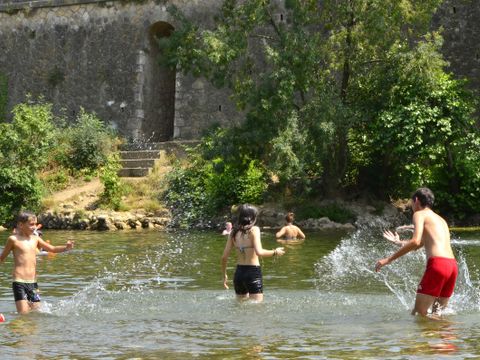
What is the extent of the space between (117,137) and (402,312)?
78.3 feet

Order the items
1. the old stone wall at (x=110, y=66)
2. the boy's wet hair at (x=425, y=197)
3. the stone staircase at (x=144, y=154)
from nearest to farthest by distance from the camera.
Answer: the boy's wet hair at (x=425, y=197) → the stone staircase at (x=144, y=154) → the old stone wall at (x=110, y=66)

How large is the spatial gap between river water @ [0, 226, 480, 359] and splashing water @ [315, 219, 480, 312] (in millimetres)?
26

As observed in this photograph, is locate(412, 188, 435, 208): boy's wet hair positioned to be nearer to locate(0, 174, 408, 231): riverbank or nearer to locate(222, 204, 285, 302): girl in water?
locate(222, 204, 285, 302): girl in water

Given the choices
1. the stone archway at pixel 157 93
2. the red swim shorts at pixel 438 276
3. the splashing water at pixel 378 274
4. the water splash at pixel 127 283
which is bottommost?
the water splash at pixel 127 283

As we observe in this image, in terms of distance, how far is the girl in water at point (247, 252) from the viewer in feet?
37.8

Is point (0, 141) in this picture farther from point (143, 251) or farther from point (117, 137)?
point (143, 251)

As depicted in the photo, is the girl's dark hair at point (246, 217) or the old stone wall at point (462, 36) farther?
the old stone wall at point (462, 36)

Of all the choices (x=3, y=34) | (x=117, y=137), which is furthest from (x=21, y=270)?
(x=3, y=34)

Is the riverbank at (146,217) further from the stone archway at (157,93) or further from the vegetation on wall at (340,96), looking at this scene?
the stone archway at (157,93)

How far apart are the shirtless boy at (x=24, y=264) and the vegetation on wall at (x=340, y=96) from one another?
1342 centimetres

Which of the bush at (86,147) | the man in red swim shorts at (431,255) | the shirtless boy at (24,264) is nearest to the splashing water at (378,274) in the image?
the man in red swim shorts at (431,255)

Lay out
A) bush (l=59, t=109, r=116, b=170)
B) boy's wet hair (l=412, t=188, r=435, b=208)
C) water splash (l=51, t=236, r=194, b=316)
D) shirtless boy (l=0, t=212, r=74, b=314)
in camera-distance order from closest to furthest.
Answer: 1. boy's wet hair (l=412, t=188, r=435, b=208)
2. shirtless boy (l=0, t=212, r=74, b=314)
3. water splash (l=51, t=236, r=194, b=316)
4. bush (l=59, t=109, r=116, b=170)

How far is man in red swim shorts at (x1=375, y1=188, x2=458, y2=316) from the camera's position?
9984 mm

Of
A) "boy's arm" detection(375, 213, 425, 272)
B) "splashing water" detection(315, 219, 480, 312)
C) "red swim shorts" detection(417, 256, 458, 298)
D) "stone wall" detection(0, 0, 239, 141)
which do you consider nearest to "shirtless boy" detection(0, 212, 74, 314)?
"boy's arm" detection(375, 213, 425, 272)
